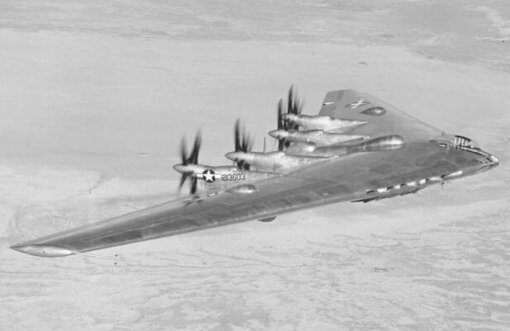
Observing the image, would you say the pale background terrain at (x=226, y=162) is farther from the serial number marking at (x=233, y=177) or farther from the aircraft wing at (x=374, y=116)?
the serial number marking at (x=233, y=177)

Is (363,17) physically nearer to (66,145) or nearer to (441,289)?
(66,145)

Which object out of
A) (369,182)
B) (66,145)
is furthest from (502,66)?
(369,182)

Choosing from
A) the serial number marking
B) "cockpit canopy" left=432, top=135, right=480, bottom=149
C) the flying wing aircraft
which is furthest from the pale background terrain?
"cockpit canopy" left=432, top=135, right=480, bottom=149

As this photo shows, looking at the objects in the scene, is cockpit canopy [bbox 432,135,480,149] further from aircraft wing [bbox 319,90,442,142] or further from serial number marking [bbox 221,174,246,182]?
serial number marking [bbox 221,174,246,182]

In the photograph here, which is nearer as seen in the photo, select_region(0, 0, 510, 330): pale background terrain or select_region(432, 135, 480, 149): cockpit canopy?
select_region(0, 0, 510, 330): pale background terrain

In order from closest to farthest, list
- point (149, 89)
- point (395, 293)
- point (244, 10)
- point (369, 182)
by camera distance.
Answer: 1. point (369, 182)
2. point (395, 293)
3. point (149, 89)
4. point (244, 10)

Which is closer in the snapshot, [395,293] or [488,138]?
[395,293]

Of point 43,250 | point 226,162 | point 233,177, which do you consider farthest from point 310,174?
point 226,162

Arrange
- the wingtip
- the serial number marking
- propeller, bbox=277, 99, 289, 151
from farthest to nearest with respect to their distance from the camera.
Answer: propeller, bbox=277, 99, 289, 151, the serial number marking, the wingtip
